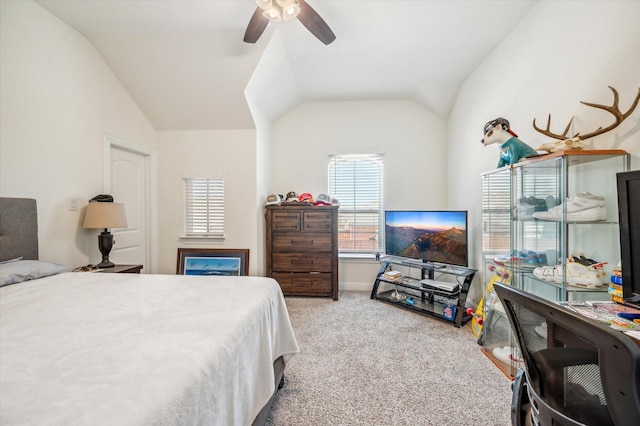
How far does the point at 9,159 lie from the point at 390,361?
3.27m

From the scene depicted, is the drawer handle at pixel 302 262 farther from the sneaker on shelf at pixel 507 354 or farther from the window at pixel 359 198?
the sneaker on shelf at pixel 507 354

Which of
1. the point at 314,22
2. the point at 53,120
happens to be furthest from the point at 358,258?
the point at 53,120

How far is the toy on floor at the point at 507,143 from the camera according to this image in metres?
1.97

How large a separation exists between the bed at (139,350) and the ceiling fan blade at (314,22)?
1.87 metres

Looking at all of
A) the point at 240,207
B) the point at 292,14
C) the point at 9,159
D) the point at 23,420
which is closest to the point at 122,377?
the point at 23,420

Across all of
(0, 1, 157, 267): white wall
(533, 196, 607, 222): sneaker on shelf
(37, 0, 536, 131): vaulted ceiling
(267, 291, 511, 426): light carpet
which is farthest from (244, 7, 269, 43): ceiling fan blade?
(267, 291, 511, 426): light carpet

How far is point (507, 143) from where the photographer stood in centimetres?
203

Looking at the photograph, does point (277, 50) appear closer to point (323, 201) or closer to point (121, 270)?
point (323, 201)

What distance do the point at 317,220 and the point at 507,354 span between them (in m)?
2.34

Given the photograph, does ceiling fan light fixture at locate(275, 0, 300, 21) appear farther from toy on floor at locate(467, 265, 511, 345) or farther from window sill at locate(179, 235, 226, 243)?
window sill at locate(179, 235, 226, 243)

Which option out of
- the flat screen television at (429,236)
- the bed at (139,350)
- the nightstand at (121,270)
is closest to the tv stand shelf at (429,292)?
the flat screen television at (429,236)

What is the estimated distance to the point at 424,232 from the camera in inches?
127

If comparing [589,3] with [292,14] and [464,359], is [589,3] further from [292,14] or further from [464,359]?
[464,359]

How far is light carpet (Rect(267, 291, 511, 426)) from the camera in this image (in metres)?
1.56
